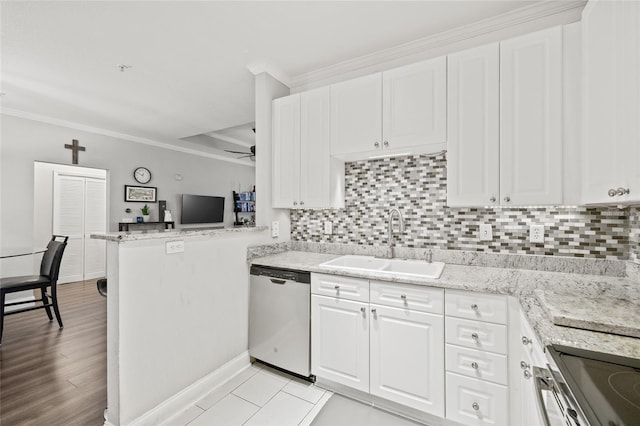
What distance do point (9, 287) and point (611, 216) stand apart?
502cm

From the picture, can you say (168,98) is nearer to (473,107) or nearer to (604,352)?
(473,107)

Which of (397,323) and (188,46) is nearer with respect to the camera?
(397,323)

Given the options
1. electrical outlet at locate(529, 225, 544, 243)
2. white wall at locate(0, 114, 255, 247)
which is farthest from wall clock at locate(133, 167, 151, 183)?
electrical outlet at locate(529, 225, 544, 243)

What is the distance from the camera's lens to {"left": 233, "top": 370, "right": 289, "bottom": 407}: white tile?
196 centimetres

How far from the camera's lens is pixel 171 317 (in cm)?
A: 182

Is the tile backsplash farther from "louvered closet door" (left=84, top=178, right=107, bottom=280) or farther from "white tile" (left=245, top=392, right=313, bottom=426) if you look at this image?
"louvered closet door" (left=84, top=178, right=107, bottom=280)

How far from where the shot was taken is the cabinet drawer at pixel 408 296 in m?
1.63

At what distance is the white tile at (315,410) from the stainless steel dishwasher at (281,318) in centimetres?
19

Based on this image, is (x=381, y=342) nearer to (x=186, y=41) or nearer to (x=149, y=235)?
(x=149, y=235)

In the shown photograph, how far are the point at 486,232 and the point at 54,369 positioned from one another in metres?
3.52

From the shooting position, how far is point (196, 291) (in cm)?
198

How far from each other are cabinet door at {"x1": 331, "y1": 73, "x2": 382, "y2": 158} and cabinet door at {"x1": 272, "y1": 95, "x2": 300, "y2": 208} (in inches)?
14.5

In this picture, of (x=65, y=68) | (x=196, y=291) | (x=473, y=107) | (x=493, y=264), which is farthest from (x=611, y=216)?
(x=65, y=68)

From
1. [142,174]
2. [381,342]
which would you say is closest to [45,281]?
[142,174]
